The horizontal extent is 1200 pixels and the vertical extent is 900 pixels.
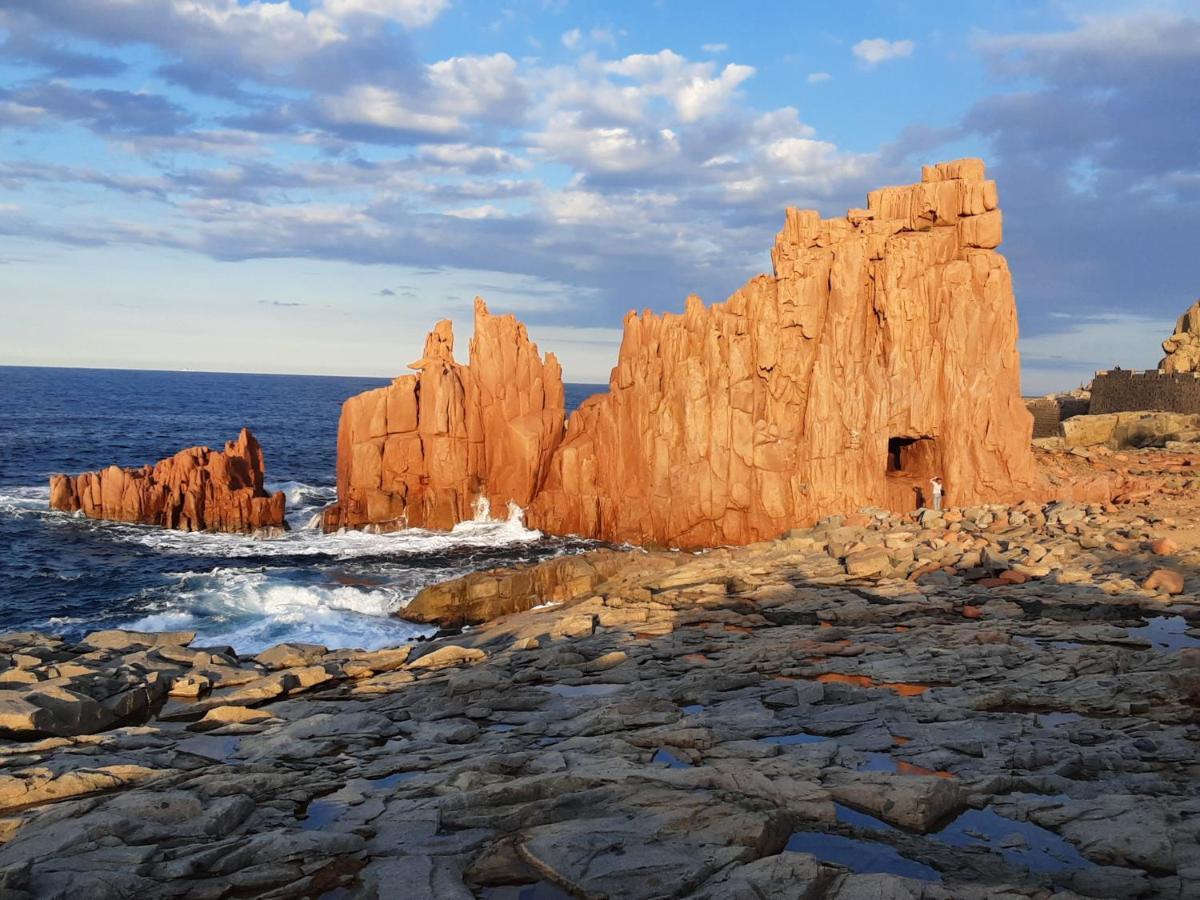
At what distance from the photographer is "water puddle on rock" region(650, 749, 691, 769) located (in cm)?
1396

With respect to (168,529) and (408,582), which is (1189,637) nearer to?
(408,582)

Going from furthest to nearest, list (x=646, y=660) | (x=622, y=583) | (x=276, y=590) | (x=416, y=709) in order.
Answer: (x=276, y=590) → (x=622, y=583) → (x=646, y=660) → (x=416, y=709)

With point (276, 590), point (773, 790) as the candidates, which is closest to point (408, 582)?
point (276, 590)

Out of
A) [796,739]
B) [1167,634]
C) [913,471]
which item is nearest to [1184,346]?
[913,471]

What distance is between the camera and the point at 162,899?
1007cm

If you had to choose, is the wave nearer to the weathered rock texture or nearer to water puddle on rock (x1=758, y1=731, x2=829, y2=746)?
water puddle on rock (x1=758, y1=731, x2=829, y2=746)

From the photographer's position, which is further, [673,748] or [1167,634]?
[1167,634]

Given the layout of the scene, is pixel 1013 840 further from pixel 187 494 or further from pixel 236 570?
pixel 187 494

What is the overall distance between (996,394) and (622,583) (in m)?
19.5

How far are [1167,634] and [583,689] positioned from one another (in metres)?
12.8

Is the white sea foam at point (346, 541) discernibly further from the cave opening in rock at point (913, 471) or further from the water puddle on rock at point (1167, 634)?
the water puddle on rock at point (1167, 634)

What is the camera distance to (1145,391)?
60594mm

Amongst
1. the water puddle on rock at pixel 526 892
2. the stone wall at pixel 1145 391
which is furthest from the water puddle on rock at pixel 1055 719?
the stone wall at pixel 1145 391

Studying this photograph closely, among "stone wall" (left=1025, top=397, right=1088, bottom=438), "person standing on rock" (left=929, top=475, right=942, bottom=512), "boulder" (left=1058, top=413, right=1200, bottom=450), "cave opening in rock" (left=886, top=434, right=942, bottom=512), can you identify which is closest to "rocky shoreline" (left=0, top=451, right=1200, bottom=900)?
"person standing on rock" (left=929, top=475, right=942, bottom=512)
